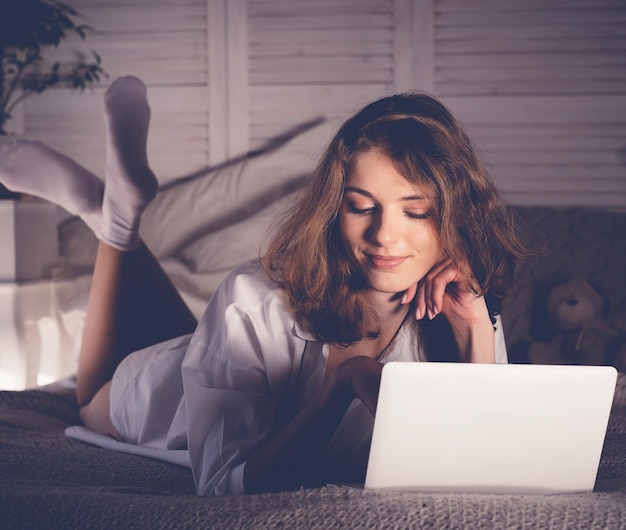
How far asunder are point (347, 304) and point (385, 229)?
0.17 meters

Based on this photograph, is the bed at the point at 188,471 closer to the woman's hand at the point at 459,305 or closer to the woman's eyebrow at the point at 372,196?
the woman's hand at the point at 459,305

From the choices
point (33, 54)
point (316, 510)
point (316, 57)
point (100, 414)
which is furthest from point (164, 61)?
point (316, 510)

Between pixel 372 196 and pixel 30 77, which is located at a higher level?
pixel 30 77

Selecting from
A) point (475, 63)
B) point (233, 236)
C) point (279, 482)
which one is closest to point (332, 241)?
point (279, 482)

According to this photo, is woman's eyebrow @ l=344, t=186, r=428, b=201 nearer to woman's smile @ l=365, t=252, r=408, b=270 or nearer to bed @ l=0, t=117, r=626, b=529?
woman's smile @ l=365, t=252, r=408, b=270

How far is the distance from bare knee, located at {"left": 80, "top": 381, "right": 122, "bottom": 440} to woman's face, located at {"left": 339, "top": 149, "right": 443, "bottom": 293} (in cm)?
75

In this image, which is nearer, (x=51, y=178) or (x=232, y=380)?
(x=232, y=380)

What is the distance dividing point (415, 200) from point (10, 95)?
2.21 meters

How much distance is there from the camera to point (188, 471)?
126 centimetres

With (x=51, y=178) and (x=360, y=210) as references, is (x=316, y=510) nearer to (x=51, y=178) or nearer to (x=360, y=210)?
(x=360, y=210)

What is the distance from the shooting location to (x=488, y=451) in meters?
0.78

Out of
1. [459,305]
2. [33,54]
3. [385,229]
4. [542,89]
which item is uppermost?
[33,54]

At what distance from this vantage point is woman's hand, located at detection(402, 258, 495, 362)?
1.16m

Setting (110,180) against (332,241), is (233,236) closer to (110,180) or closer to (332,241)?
(110,180)
